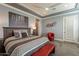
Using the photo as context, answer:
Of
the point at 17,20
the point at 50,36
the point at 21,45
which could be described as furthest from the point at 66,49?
the point at 17,20

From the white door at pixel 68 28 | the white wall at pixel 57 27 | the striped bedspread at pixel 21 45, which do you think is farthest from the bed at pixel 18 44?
the white door at pixel 68 28

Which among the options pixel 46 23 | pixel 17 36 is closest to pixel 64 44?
pixel 46 23

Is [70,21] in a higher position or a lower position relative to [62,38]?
higher

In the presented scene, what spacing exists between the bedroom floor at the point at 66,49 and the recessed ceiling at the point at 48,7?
624 millimetres

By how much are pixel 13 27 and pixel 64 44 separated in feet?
3.40

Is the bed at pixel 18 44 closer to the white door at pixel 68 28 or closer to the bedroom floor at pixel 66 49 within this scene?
the bedroom floor at pixel 66 49

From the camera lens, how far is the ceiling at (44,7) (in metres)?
1.48

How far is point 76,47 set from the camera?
154cm

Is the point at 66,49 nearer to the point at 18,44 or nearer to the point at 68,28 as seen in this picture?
the point at 68,28

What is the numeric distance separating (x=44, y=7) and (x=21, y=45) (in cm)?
81

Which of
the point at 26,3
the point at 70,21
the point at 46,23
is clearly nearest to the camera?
the point at 26,3

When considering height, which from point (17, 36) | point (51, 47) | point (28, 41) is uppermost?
point (17, 36)

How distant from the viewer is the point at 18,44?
4.91 ft

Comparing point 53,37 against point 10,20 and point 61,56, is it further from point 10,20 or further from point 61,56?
point 10,20
